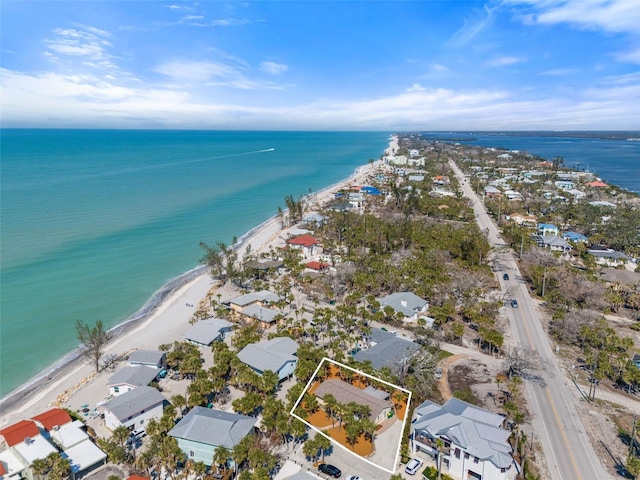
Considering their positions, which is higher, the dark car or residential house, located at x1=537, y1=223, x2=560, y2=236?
the dark car

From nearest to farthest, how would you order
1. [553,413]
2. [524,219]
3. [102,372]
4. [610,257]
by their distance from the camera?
[553,413] → [102,372] → [610,257] → [524,219]

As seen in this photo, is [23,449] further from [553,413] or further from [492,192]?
[492,192]

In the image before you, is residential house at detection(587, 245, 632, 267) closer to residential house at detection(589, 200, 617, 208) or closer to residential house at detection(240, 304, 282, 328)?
residential house at detection(589, 200, 617, 208)

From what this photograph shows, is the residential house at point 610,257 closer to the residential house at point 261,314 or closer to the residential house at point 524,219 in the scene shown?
the residential house at point 524,219

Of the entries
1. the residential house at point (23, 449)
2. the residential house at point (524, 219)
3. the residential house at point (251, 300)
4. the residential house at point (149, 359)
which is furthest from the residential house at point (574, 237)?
the residential house at point (23, 449)

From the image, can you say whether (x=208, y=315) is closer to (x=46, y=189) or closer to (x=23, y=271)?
(x=23, y=271)

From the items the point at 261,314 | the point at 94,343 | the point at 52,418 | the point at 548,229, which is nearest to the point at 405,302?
the point at 261,314

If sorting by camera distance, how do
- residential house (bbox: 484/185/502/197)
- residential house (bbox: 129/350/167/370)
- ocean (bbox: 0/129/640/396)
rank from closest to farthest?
residential house (bbox: 129/350/167/370)
ocean (bbox: 0/129/640/396)
residential house (bbox: 484/185/502/197)

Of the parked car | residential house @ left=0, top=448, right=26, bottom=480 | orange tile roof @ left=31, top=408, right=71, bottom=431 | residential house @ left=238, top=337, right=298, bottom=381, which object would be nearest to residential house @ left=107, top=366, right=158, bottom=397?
orange tile roof @ left=31, top=408, right=71, bottom=431
